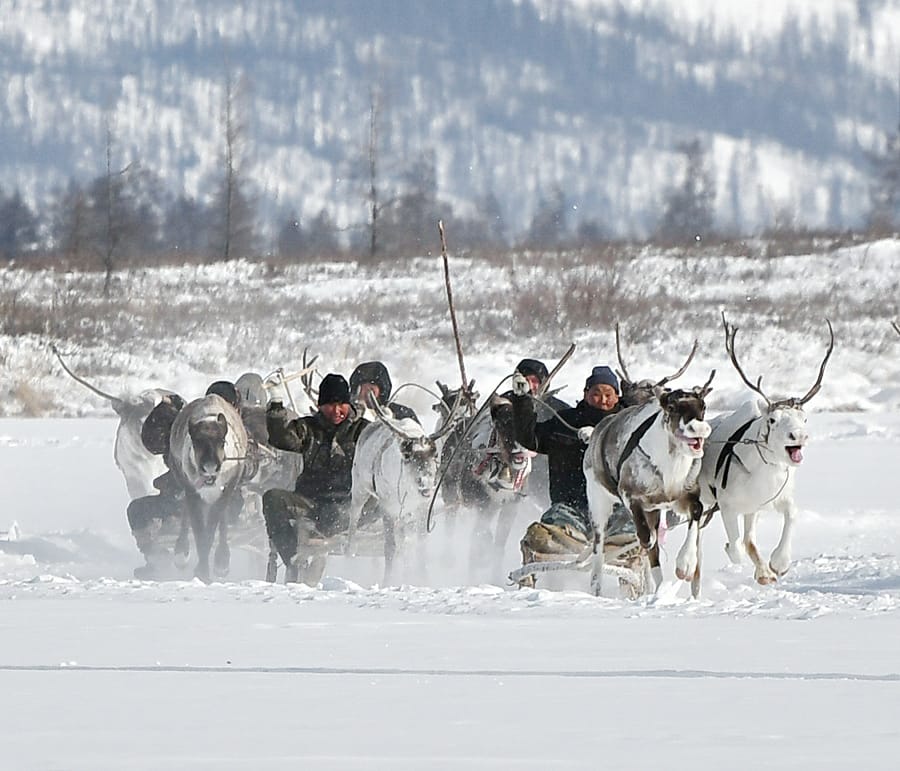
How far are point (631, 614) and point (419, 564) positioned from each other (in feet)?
10.0

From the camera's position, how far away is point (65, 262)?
44312 mm

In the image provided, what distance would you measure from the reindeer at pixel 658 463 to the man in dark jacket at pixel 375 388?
2522 mm

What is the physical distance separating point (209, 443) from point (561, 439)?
240 centimetres

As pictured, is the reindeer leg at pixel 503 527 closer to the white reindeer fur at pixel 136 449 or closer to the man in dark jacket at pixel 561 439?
the man in dark jacket at pixel 561 439

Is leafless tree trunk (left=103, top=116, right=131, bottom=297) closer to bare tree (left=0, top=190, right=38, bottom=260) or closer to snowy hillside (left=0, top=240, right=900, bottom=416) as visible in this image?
snowy hillside (left=0, top=240, right=900, bottom=416)

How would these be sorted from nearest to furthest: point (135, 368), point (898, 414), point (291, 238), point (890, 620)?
point (890, 620), point (898, 414), point (135, 368), point (291, 238)

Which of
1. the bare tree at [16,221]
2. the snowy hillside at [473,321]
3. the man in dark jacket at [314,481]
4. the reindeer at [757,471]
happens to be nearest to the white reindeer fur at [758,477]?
the reindeer at [757,471]

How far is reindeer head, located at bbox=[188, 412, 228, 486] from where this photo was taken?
10938 mm

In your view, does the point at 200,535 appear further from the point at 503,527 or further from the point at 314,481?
the point at 503,527

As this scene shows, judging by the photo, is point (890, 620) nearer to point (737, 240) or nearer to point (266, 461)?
point (266, 461)

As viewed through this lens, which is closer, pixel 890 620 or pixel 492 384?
pixel 890 620

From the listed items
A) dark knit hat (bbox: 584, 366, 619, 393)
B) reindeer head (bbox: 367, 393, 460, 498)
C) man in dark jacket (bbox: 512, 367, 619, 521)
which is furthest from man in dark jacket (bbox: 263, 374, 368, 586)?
dark knit hat (bbox: 584, 366, 619, 393)

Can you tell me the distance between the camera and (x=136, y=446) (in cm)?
1278

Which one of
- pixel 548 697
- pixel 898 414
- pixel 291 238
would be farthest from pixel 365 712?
pixel 291 238
